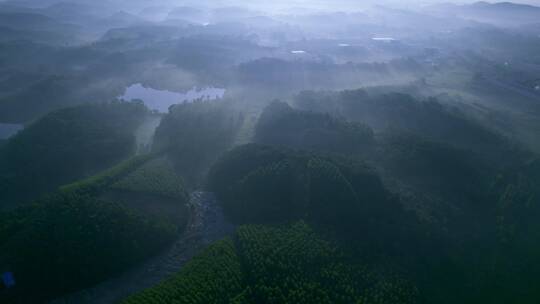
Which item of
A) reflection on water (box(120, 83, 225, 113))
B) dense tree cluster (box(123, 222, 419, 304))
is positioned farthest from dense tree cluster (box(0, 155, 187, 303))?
reflection on water (box(120, 83, 225, 113))

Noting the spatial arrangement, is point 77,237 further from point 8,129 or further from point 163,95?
point 163,95

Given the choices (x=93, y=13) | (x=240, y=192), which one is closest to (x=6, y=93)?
(x=240, y=192)

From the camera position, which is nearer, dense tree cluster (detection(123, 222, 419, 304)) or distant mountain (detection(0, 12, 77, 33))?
dense tree cluster (detection(123, 222, 419, 304))

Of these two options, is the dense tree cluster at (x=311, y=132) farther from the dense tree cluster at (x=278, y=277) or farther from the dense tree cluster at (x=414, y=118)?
the dense tree cluster at (x=278, y=277)

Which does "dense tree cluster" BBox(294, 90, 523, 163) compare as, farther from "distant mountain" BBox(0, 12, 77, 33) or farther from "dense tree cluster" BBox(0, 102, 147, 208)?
"distant mountain" BBox(0, 12, 77, 33)

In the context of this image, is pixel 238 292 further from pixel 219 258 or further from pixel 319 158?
pixel 319 158

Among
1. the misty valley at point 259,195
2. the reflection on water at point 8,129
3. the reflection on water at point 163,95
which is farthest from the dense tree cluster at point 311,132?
the reflection on water at point 8,129
